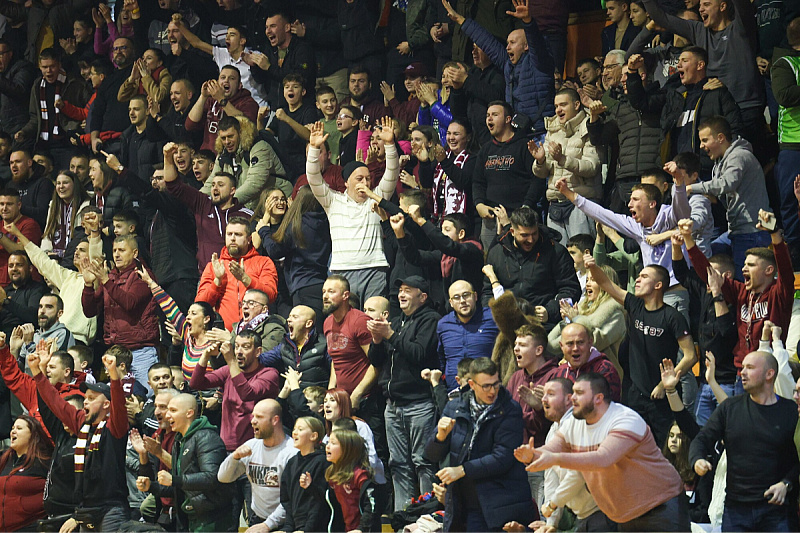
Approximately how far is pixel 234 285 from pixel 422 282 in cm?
164

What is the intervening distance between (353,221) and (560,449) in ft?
9.81

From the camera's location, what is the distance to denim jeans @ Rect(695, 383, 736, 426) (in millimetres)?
6797

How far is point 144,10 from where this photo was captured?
1102 centimetres

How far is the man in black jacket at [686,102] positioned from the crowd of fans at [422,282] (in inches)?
0.8

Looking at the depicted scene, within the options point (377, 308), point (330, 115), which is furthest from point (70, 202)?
point (377, 308)

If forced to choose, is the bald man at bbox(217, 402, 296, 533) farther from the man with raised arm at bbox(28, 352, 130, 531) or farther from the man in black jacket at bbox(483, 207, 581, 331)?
the man in black jacket at bbox(483, 207, 581, 331)

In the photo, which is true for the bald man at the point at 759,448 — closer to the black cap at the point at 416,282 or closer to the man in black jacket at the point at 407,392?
the man in black jacket at the point at 407,392

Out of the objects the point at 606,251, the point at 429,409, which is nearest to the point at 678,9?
the point at 606,251

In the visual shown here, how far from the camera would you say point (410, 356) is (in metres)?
7.65

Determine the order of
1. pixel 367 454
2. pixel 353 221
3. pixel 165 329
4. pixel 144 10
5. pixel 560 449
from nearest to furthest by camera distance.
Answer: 1. pixel 560 449
2. pixel 367 454
3. pixel 353 221
4. pixel 165 329
5. pixel 144 10

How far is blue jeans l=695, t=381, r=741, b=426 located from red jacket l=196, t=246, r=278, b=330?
3.19 m

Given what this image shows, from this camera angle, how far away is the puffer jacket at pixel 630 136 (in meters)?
7.83

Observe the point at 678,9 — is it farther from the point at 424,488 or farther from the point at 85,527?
the point at 85,527

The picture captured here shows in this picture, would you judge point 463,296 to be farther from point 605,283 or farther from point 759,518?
point 759,518
